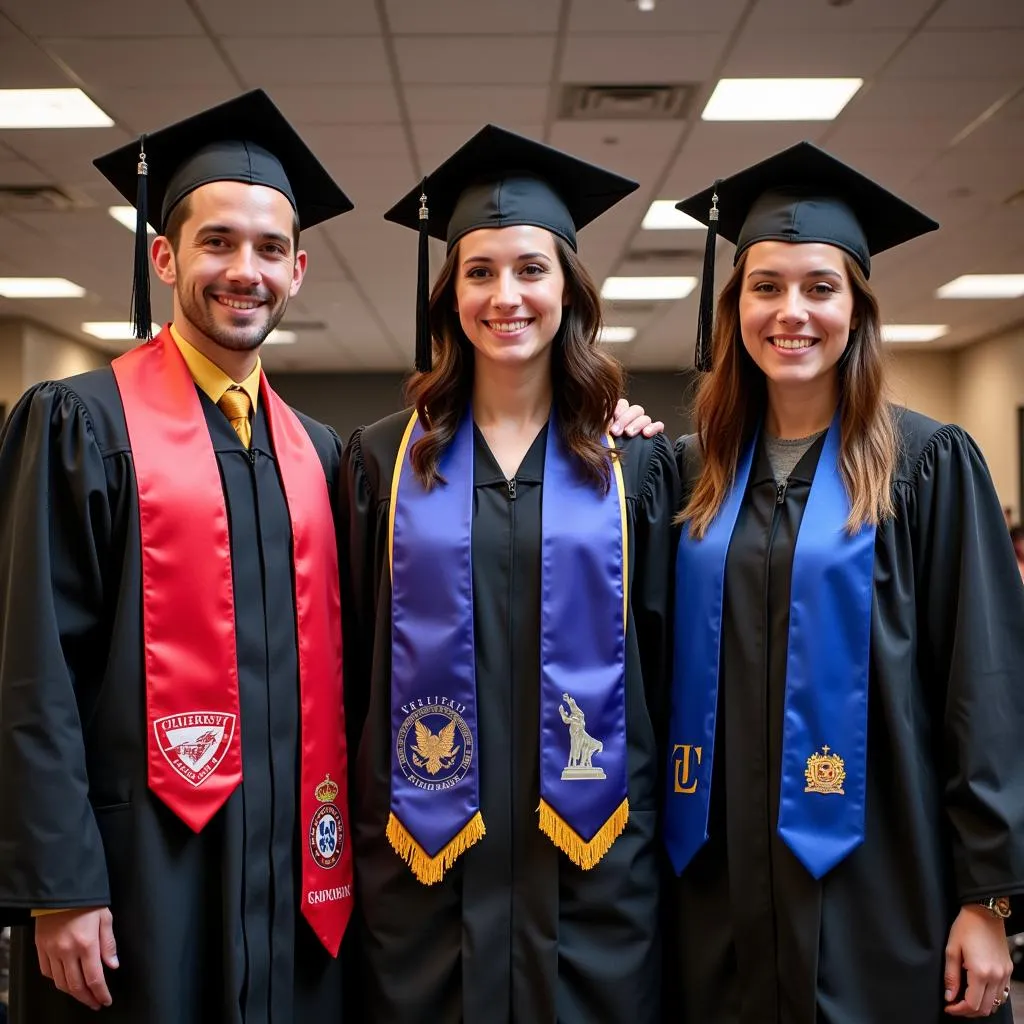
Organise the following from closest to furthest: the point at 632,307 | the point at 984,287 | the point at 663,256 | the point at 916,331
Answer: the point at 663,256 < the point at 984,287 < the point at 632,307 < the point at 916,331

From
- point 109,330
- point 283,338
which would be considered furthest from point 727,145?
point 109,330

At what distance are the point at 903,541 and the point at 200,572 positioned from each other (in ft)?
3.98

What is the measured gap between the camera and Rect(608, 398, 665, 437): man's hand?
7.22ft

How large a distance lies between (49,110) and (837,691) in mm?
5566

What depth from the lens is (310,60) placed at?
17.4 ft

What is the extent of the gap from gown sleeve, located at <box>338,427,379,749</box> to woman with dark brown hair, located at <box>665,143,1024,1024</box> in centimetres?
59

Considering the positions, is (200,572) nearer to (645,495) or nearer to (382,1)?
(645,495)

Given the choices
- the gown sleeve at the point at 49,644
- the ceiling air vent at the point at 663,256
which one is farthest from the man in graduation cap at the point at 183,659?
the ceiling air vent at the point at 663,256

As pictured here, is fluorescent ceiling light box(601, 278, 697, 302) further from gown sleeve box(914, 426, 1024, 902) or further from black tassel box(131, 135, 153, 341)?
gown sleeve box(914, 426, 1024, 902)

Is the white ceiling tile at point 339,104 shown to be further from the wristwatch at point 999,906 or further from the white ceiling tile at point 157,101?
the wristwatch at point 999,906

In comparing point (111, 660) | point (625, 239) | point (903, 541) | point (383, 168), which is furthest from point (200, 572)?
point (625, 239)

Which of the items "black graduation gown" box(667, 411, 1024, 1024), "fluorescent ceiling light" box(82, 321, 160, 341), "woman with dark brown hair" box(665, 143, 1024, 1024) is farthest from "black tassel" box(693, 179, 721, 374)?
"fluorescent ceiling light" box(82, 321, 160, 341)

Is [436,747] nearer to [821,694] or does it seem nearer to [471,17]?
[821,694]

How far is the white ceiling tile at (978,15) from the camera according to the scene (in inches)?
190
